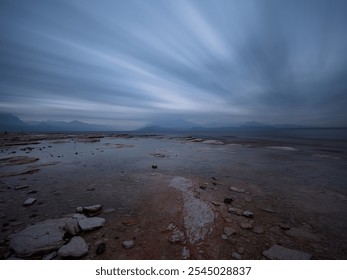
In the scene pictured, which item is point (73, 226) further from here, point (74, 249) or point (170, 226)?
point (170, 226)

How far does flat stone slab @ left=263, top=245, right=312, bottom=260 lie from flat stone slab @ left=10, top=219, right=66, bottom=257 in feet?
15.8

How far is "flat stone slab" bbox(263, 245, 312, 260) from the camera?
11.5ft

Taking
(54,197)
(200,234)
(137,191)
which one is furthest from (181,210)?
(54,197)

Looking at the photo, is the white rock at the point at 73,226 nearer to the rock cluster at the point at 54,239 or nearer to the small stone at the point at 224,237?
the rock cluster at the point at 54,239

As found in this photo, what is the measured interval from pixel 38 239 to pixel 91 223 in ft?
3.76

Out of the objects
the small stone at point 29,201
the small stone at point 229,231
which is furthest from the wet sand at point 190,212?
the small stone at point 29,201

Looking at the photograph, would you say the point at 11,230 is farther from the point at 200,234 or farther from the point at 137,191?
the point at 200,234

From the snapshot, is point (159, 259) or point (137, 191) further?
point (137, 191)

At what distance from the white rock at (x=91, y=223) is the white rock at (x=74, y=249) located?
0.57 m

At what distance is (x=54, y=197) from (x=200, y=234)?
20.0 feet

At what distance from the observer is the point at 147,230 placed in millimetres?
4375

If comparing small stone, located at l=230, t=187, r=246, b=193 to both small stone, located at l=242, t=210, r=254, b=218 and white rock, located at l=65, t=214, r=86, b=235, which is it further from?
white rock, located at l=65, t=214, r=86, b=235

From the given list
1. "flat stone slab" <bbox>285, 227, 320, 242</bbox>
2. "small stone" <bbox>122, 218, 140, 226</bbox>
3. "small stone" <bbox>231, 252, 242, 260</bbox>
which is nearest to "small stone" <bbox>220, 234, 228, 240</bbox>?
"small stone" <bbox>231, 252, 242, 260</bbox>

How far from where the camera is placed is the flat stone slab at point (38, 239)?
3465 mm
